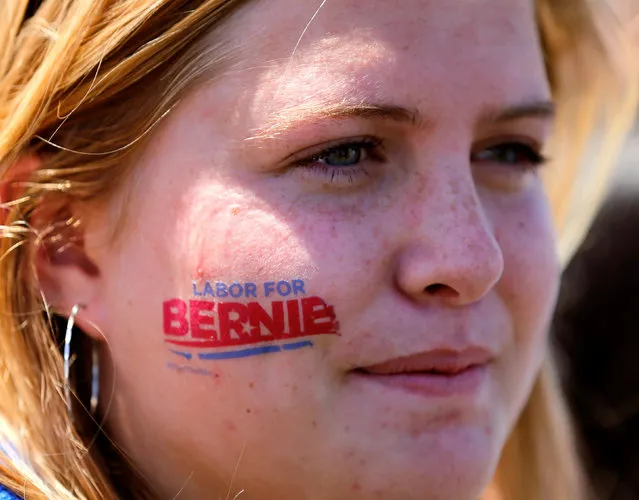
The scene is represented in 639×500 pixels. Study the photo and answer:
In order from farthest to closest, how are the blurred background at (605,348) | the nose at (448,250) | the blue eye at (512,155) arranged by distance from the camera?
the blurred background at (605,348)
the blue eye at (512,155)
the nose at (448,250)

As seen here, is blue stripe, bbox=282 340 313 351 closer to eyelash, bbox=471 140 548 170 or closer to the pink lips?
the pink lips

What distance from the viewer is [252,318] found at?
145 centimetres

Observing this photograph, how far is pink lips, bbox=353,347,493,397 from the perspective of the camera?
147 cm

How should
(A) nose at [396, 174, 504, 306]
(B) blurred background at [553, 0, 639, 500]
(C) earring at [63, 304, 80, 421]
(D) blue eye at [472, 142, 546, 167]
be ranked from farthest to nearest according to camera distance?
1. (B) blurred background at [553, 0, 639, 500]
2. (D) blue eye at [472, 142, 546, 167]
3. (C) earring at [63, 304, 80, 421]
4. (A) nose at [396, 174, 504, 306]

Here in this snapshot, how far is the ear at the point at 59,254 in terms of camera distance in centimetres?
159

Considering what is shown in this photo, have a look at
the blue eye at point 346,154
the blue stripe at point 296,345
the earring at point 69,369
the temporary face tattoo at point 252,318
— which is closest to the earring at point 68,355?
the earring at point 69,369

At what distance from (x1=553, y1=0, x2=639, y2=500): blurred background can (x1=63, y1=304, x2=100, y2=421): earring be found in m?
1.96

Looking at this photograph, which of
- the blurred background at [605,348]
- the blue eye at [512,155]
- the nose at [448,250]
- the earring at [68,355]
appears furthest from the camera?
the blurred background at [605,348]

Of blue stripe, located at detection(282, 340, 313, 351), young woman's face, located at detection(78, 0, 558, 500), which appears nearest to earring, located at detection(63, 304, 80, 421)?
young woman's face, located at detection(78, 0, 558, 500)

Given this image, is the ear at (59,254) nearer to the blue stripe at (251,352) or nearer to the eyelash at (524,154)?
the blue stripe at (251,352)

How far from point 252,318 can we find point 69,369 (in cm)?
49

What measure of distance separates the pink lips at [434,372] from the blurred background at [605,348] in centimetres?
171

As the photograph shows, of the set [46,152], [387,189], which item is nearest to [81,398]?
[46,152]

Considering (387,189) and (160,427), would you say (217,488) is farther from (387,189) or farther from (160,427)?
(387,189)
